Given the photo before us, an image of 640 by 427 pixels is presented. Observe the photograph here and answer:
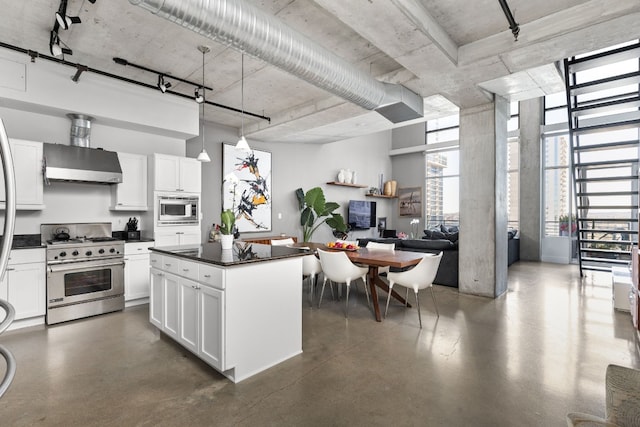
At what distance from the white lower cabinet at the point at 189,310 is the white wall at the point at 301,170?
9.39 feet

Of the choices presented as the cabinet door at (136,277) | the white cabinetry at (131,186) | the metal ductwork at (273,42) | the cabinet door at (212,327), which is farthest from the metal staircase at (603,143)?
the cabinet door at (136,277)

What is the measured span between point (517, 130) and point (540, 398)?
7.90 metres

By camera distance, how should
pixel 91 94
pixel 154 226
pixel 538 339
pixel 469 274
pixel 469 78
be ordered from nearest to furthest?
pixel 538 339 → pixel 469 78 → pixel 91 94 → pixel 154 226 → pixel 469 274

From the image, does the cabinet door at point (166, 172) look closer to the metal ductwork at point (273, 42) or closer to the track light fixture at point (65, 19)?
the track light fixture at point (65, 19)

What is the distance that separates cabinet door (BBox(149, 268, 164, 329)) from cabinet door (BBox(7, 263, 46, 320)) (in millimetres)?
1417

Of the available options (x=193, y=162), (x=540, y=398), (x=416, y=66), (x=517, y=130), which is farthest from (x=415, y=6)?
(x=517, y=130)

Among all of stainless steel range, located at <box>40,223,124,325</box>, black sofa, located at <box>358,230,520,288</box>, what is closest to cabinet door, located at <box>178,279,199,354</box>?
stainless steel range, located at <box>40,223,124,325</box>

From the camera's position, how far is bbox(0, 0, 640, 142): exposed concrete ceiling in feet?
8.82

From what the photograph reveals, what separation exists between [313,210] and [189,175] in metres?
3.22

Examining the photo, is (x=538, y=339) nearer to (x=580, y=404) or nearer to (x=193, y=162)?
(x=580, y=404)

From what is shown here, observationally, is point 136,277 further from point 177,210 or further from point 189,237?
point 177,210

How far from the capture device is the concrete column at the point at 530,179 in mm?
8055

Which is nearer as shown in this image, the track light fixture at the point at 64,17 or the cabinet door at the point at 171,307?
the track light fixture at the point at 64,17

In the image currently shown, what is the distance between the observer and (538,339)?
3064mm
